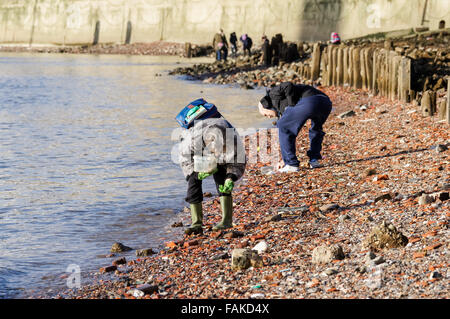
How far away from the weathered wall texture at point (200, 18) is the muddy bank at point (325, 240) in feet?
109

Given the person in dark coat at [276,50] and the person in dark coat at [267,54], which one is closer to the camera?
the person in dark coat at [267,54]

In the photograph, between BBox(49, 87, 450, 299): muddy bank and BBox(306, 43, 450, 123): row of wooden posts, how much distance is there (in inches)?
124

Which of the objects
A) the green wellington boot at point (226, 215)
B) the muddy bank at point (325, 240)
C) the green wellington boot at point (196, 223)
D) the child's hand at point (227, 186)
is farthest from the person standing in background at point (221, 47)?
the child's hand at point (227, 186)

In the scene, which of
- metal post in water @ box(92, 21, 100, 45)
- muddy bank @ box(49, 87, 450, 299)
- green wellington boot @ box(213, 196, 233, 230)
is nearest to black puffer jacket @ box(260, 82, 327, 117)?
muddy bank @ box(49, 87, 450, 299)

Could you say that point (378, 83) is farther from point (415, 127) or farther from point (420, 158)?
point (420, 158)

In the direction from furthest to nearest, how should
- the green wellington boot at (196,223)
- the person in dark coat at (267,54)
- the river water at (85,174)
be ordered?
the person in dark coat at (267,54) → the river water at (85,174) → the green wellington boot at (196,223)

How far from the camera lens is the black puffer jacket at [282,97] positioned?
9.86 metres

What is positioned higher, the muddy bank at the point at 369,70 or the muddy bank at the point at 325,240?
the muddy bank at the point at 369,70

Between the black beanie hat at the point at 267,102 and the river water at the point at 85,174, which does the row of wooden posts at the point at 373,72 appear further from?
the black beanie hat at the point at 267,102

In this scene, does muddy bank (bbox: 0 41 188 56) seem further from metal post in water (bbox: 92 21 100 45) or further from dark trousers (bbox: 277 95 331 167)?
dark trousers (bbox: 277 95 331 167)

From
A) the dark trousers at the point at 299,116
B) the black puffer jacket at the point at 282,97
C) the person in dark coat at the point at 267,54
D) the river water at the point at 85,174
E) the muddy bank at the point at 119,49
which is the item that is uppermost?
the muddy bank at the point at 119,49

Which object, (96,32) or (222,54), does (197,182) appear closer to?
(222,54)

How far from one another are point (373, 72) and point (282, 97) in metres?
11.8

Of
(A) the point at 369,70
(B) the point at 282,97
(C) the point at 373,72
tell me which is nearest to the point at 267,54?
(A) the point at 369,70
